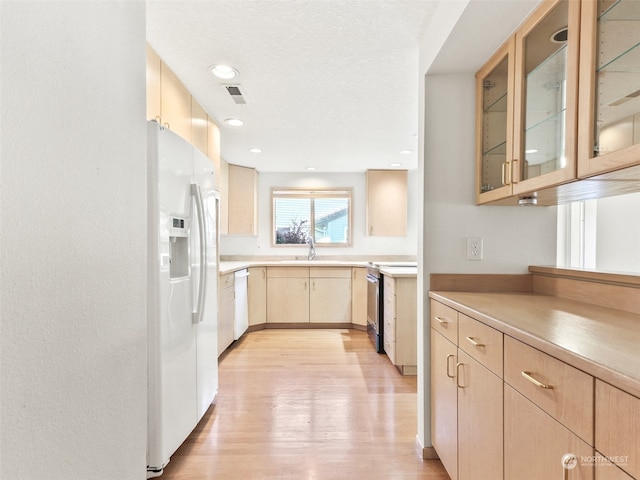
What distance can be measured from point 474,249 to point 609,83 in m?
0.98

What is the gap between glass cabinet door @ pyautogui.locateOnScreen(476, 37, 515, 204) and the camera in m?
1.58

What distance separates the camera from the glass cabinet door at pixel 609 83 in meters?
1.00

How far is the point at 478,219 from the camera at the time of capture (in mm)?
1886

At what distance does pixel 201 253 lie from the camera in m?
2.01

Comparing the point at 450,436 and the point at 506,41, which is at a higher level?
the point at 506,41

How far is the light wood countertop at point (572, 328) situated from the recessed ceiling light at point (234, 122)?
232cm

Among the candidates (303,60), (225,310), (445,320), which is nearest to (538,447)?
(445,320)

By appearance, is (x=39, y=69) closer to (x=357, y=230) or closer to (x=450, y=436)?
(x=450, y=436)

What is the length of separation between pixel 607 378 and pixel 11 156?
1128 millimetres

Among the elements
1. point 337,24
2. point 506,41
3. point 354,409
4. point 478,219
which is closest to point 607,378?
point 478,219

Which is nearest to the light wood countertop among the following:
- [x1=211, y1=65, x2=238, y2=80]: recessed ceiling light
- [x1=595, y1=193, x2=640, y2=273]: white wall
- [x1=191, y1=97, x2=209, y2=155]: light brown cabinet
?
[x1=595, y1=193, x2=640, y2=273]: white wall

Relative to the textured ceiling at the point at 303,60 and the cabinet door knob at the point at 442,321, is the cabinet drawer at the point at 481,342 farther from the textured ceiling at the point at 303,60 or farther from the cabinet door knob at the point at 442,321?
the textured ceiling at the point at 303,60

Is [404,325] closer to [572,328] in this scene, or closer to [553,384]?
[572,328]

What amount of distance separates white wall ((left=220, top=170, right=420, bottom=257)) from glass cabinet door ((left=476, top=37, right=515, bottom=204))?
3.38 metres
